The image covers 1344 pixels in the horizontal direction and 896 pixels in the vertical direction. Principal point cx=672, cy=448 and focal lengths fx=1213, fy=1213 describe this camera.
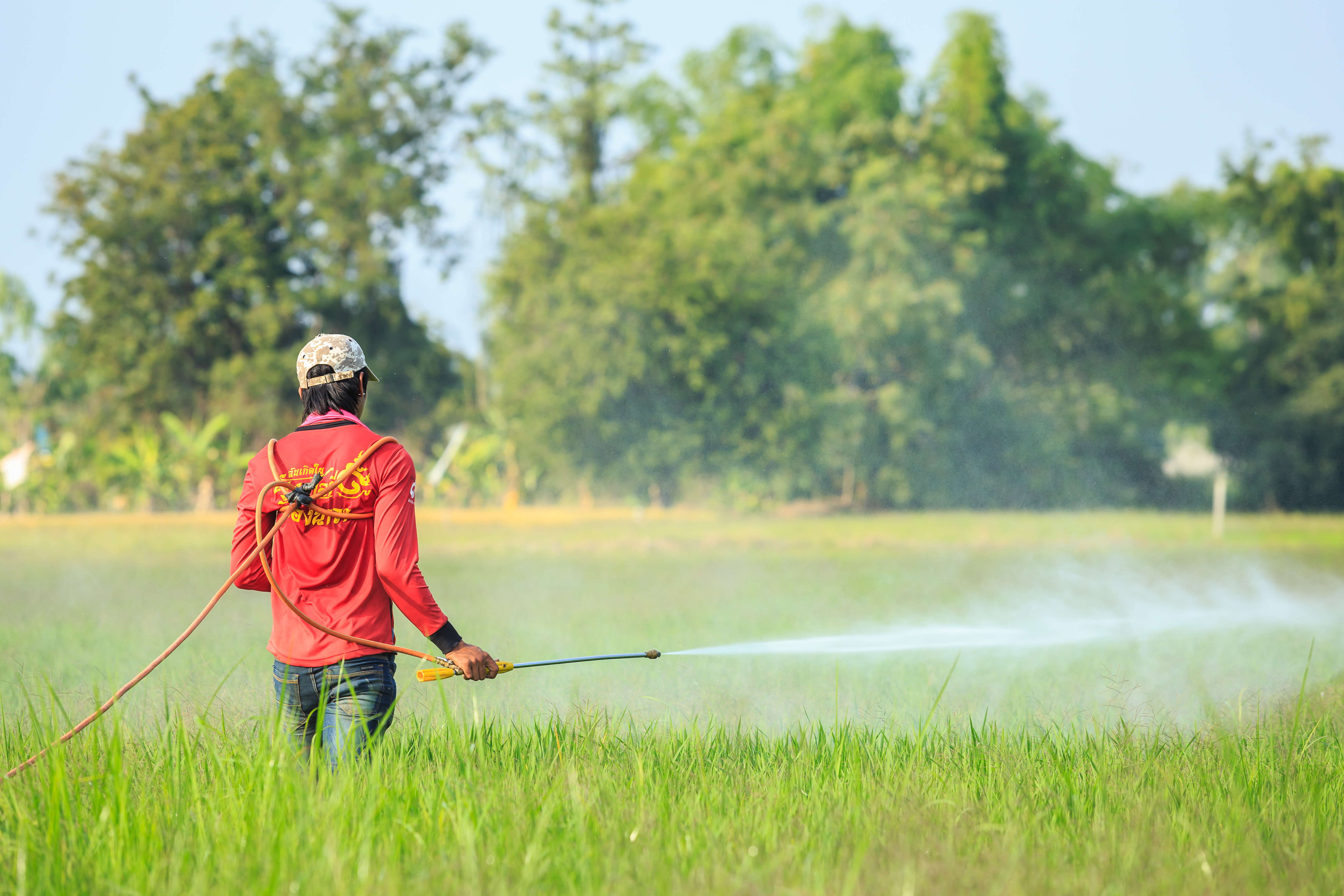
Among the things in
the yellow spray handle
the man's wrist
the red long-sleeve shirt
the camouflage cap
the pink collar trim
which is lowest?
the yellow spray handle

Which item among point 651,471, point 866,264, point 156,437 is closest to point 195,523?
point 156,437

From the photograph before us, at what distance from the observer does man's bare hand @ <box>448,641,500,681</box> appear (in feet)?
12.4

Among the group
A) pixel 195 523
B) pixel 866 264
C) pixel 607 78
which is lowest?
pixel 195 523

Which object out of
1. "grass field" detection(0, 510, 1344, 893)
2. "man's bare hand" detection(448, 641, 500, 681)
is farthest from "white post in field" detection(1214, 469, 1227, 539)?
"man's bare hand" detection(448, 641, 500, 681)

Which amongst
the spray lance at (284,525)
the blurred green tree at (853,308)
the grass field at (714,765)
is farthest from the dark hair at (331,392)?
the blurred green tree at (853,308)

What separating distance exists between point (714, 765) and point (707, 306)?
98.5ft

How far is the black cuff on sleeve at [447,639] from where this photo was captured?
12.5ft

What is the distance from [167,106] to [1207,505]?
113ft

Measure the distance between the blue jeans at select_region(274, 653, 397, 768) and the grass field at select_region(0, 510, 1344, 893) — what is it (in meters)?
0.10

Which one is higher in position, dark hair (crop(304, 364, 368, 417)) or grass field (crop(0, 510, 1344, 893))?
dark hair (crop(304, 364, 368, 417))

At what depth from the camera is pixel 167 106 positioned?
36.1m

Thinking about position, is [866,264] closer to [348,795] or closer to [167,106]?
[167,106]

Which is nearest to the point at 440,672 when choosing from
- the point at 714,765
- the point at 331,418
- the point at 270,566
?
the point at 270,566

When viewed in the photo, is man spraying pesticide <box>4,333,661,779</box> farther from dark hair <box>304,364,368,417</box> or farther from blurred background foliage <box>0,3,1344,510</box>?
blurred background foliage <box>0,3,1344,510</box>
